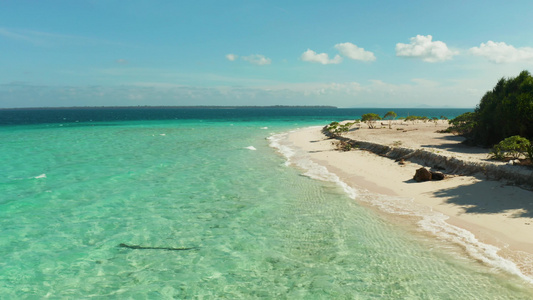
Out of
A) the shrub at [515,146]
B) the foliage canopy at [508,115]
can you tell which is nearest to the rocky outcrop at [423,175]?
the shrub at [515,146]

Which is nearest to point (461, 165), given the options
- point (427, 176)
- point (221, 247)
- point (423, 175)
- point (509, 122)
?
point (427, 176)

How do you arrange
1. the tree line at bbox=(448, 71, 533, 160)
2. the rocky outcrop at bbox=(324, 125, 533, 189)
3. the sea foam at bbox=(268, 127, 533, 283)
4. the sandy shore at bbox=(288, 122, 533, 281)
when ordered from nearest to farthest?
1. the sea foam at bbox=(268, 127, 533, 283)
2. the sandy shore at bbox=(288, 122, 533, 281)
3. the rocky outcrop at bbox=(324, 125, 533, 189)
4. the tree line at bbox=(448, 71, 533, 160)

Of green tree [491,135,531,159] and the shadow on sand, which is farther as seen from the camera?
green tree [491,135,531,159]

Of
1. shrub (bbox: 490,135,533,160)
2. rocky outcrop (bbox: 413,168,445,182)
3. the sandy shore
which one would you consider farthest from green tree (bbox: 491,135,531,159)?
rocky outcrop (bbox: 413,168,445,182)

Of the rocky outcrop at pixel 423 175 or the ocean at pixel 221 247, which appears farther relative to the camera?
the rocky outcrop at pixel 423 175

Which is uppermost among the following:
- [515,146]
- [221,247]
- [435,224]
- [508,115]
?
[508,115]

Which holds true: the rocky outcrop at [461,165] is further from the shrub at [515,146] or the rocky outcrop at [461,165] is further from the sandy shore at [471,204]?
the shrub at [515,146]

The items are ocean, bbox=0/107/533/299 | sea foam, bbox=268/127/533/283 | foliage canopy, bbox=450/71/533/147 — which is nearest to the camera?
ocean, bbox=0/107/533/299

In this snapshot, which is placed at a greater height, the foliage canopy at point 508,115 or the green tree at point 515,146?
the foliage canopy at point 508,115

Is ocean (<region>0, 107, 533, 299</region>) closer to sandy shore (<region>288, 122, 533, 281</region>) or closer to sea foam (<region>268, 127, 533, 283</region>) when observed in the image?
sea foam (<region>268, 127, 533, 283</region>)

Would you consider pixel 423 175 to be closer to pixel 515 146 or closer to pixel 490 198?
pixel 490 198

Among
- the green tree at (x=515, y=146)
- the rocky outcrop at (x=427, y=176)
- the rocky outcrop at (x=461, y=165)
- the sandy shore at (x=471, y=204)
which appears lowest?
the sandy shore at (x=471, y=204)

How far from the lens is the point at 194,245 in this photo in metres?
10.2

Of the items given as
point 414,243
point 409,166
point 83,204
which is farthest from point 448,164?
point 83,204
